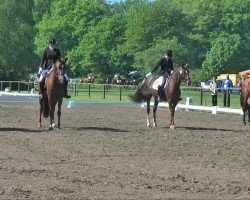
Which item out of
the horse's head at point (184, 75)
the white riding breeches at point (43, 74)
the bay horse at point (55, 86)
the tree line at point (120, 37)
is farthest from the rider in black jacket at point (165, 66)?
the tree line at point (120, 37)

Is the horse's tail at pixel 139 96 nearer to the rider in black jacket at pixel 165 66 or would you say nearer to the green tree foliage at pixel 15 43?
the rider in black jacket at pixel 165 66

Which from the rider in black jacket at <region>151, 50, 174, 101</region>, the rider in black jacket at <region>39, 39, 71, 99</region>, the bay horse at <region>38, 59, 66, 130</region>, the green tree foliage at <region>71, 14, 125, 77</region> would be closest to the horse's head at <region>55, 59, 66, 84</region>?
the bay horse at <region>38, 59, 66, 130</region>

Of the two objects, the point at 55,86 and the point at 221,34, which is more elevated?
the point at 221,34

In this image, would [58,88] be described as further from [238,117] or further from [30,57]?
[30,57]

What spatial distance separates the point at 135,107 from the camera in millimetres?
37500

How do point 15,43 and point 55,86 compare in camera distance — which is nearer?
point 55,86

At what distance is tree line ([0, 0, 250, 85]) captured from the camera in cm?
8475

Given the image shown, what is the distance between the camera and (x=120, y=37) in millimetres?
96375

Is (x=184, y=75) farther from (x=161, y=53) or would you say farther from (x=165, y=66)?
(x=161, y=53)

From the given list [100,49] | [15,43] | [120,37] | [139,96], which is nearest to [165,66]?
[139,96]

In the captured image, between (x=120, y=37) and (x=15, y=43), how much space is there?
57.7ft

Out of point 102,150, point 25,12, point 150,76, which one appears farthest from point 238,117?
point 25,12

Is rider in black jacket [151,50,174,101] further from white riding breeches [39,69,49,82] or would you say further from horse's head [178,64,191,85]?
white riding breeches [39,69,49,82]

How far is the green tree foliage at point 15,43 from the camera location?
3246 inches
